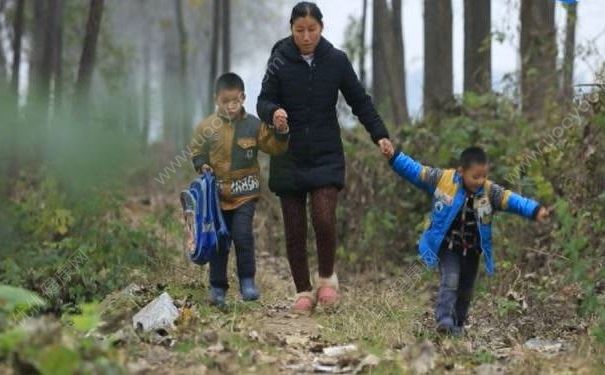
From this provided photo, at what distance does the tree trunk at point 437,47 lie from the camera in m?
16.4

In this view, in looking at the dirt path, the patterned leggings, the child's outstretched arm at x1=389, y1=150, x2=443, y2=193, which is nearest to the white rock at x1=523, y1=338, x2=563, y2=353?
the dirt path

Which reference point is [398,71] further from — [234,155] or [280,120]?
[280,120]

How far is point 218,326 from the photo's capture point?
6574mm

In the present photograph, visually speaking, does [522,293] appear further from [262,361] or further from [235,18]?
[235,18]

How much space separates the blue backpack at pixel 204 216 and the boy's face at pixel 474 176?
72.8 inches

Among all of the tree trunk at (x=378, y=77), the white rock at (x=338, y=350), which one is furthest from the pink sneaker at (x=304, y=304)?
the tree trunk at (x=378, y=77)

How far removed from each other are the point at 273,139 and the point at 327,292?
48.3 inches

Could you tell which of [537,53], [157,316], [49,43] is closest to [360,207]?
[537,53]

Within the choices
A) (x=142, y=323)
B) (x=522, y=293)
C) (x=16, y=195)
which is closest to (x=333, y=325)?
(x=142, y=323)

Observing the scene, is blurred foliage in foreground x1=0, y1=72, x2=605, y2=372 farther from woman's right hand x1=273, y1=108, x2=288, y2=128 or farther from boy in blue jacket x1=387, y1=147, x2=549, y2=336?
woman's right hand x1=273, y1=108, x2=288, y2=128

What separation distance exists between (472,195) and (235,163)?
1.78 meters

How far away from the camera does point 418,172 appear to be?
22.9 ft

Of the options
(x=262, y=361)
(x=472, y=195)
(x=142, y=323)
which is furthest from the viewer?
(x=472, y=195)

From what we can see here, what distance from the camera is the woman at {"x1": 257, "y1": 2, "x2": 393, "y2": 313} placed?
7.50m
